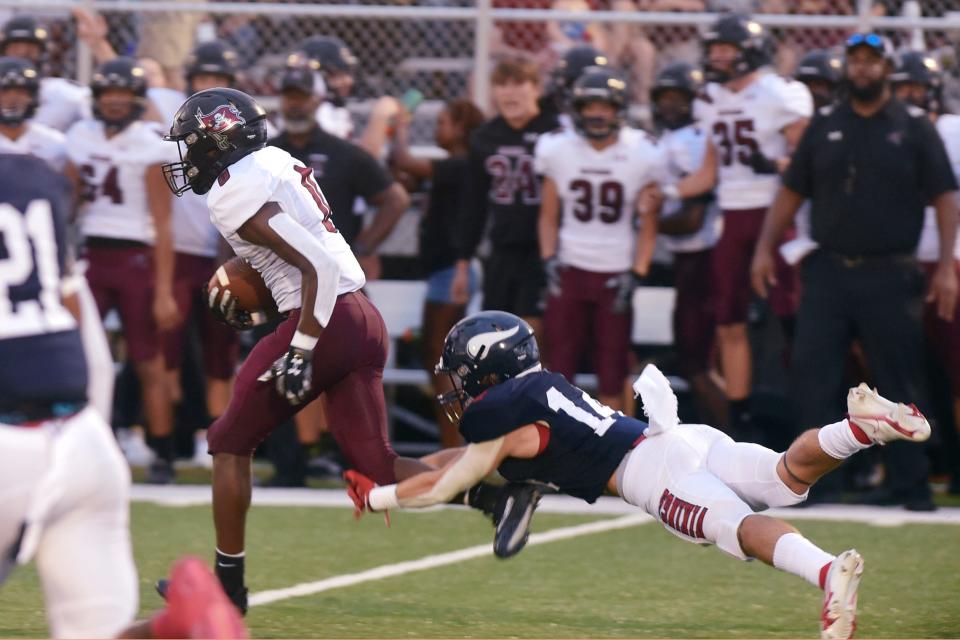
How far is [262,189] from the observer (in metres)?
4.92

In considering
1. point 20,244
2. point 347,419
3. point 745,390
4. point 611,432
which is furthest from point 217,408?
point 20,244

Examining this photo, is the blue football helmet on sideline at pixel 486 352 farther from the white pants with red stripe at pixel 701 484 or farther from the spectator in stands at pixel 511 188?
the spectator in stands at pixel 511 188

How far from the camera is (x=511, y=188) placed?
835 centimetres

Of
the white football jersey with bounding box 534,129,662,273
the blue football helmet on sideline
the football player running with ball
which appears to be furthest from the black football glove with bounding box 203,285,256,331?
the white football jersey with bounding box 534,129,662,273

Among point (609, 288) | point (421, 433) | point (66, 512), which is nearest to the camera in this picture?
point (66, 512)

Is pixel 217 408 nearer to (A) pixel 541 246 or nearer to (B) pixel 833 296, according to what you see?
(A) pixel 541 246

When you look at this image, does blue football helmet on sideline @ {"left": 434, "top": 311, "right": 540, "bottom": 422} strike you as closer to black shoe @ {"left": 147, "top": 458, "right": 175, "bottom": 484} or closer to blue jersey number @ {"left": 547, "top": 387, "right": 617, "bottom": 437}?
blue jersey number @ {"left": 547, "top": 387, "right": 617, "bottom": 437}

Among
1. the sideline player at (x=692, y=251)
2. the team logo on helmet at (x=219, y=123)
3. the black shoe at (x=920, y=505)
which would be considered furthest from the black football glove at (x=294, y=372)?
the sideline player at (x=692, y=251)

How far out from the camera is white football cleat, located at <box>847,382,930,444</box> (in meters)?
4.76

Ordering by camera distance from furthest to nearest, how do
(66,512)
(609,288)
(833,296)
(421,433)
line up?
(421,433) < (609,288) < (833,296) < (66,512)

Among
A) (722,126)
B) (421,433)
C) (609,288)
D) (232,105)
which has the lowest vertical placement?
(421,433)

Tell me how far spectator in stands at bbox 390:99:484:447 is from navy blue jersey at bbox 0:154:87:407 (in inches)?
212

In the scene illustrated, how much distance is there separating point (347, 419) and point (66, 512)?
1.97 metres

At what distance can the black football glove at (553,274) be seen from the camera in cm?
810
